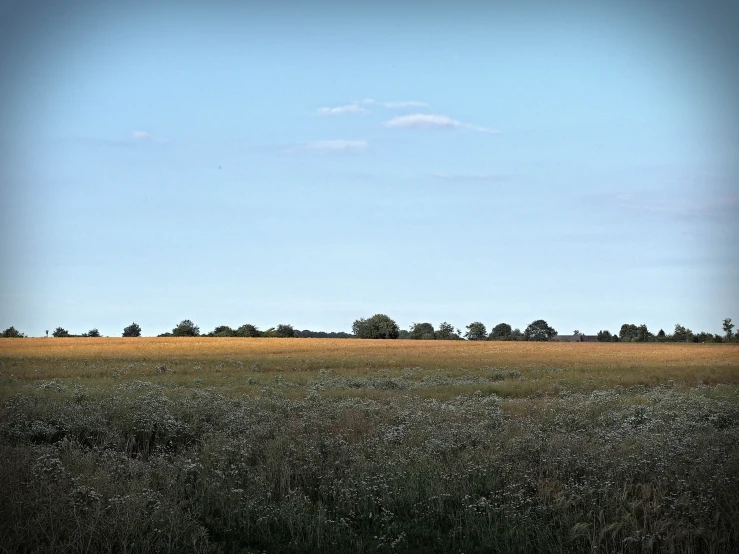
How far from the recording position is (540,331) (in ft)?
442

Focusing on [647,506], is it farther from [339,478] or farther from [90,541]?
[90,541]

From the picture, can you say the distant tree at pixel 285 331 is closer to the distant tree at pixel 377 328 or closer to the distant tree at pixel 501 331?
the distant tree at pixel 377 328

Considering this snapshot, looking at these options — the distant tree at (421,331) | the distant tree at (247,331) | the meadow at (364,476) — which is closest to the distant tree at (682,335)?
the distant tree at (421,331)

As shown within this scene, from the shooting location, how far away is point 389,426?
16.6 m

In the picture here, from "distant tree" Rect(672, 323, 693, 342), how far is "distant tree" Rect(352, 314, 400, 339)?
159 feet

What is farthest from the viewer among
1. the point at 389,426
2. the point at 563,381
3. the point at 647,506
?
the point at 563,381

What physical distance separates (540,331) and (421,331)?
79.8ft

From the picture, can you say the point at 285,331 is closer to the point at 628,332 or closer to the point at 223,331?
the point at 223,331

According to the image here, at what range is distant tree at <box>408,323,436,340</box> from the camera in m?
127

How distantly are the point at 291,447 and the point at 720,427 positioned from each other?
11.5 m

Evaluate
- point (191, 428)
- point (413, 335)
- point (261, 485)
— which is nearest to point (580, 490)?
point (261, 485)

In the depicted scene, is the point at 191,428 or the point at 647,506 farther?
the point at 191,428

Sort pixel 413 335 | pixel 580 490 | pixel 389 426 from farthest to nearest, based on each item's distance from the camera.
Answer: pixel 413 335 → pixel 389 426 → pixel 580 490

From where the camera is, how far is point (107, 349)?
56.6 metres
